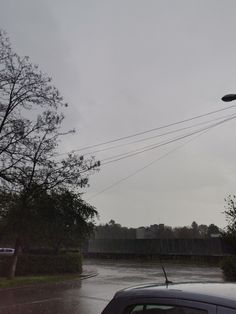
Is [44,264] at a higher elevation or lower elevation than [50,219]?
lower

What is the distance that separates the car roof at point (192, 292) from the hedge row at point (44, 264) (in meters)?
23.9

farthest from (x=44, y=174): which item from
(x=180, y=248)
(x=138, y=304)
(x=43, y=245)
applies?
(x=180, y=248)

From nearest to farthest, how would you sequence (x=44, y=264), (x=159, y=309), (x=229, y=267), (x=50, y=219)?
(x=159, y=309) → (x=229, y=267) → (x=50, y=219) → (x=44, y=264)

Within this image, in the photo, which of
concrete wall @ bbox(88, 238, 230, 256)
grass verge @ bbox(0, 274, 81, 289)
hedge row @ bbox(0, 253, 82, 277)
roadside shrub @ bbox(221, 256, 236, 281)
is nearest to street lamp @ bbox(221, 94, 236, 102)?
roadside shrub @ bbox(221, 256, 236, 281)

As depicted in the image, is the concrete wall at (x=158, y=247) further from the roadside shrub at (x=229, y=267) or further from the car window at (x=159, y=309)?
the car window at (x=159, y=309)

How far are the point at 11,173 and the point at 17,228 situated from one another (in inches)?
154

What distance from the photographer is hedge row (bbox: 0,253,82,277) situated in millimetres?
26609

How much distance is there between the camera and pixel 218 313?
292 cm

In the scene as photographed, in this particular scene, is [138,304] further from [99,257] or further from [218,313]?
[99,257]

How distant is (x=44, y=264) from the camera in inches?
1145

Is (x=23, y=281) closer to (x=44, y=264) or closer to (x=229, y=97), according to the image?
(x=44, y=264)

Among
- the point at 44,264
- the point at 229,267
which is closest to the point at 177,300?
the point at 229,267

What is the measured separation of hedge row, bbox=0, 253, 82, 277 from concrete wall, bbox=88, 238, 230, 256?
11393 mm

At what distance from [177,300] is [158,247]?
47.4 m
